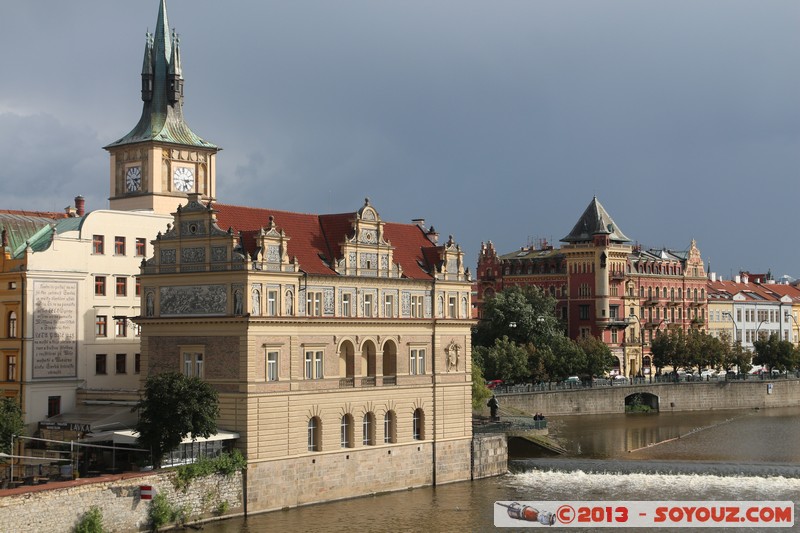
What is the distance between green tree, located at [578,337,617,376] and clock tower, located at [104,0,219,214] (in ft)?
198

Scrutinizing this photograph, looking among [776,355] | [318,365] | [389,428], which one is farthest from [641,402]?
[318,365]

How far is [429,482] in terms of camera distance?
79.1 meters

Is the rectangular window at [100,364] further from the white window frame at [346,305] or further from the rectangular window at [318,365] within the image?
the white window frame at [346,305]

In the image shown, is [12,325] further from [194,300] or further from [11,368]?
[194,300]

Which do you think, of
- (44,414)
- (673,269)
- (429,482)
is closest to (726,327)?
(673,269)

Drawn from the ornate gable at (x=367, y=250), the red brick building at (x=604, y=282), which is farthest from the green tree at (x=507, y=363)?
the ornate gable at (x=367, y=250)

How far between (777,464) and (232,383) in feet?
130

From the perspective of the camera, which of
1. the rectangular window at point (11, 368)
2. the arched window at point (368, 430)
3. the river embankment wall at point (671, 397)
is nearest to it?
the arched window at point (368, 430)

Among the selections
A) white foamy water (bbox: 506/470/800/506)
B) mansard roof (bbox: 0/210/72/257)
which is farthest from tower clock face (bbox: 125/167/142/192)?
white foamy water (bbox: 506/470/800/506)

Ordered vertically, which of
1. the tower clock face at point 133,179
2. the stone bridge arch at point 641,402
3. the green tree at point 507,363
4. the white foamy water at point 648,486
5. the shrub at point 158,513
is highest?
the tower clock face at point 133,179

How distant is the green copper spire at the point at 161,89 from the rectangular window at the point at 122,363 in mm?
16436

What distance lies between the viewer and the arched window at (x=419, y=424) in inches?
3126

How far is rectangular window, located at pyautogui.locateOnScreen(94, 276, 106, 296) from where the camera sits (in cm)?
8119

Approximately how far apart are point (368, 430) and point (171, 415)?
1487cm
